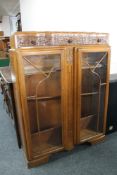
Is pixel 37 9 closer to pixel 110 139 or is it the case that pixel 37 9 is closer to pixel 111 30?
pixel 111 30

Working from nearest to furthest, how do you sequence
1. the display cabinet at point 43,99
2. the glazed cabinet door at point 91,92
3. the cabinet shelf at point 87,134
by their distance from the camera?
the display cabinet at point 43,99 → the glazed cabinet door at point 91,92 → the cabinet shelf at point 87,134

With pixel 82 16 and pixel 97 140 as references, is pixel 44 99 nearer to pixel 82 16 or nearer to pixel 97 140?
pixel 97 140

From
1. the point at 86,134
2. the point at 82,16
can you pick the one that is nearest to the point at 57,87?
the point at 86,134

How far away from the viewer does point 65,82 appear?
57.7 inches

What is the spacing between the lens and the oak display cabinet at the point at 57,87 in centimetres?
132

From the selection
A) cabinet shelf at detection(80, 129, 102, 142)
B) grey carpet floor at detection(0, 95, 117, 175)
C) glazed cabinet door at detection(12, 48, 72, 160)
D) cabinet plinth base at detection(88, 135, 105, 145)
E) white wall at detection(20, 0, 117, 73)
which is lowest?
grey carpet floor at detection(0, 95, 117, 175)

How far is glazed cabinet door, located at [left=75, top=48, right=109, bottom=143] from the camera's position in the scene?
1.53 meters

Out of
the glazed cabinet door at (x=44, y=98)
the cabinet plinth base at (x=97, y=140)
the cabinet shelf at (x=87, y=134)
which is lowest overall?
the cabinet plinth base at (x=97, y=140)

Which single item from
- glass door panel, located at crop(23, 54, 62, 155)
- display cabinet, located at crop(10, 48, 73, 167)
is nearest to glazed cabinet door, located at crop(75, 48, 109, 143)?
display cabinet, located at crop(10, 48, 73, 167)

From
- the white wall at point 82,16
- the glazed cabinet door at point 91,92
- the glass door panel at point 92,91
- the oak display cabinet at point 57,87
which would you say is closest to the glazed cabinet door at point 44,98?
the oak display cabinet at point 57,87

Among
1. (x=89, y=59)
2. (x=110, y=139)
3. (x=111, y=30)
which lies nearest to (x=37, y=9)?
(x=111, y=30)

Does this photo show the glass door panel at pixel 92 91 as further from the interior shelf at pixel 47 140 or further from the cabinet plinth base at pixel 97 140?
the interior shelf at pixel 47 140

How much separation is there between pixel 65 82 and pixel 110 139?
107 cm

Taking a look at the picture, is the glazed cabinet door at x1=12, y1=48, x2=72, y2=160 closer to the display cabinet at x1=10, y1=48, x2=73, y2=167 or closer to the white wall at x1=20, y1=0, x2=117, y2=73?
the display cabinet at x1=10, y1=48, x2=73, y2=167
